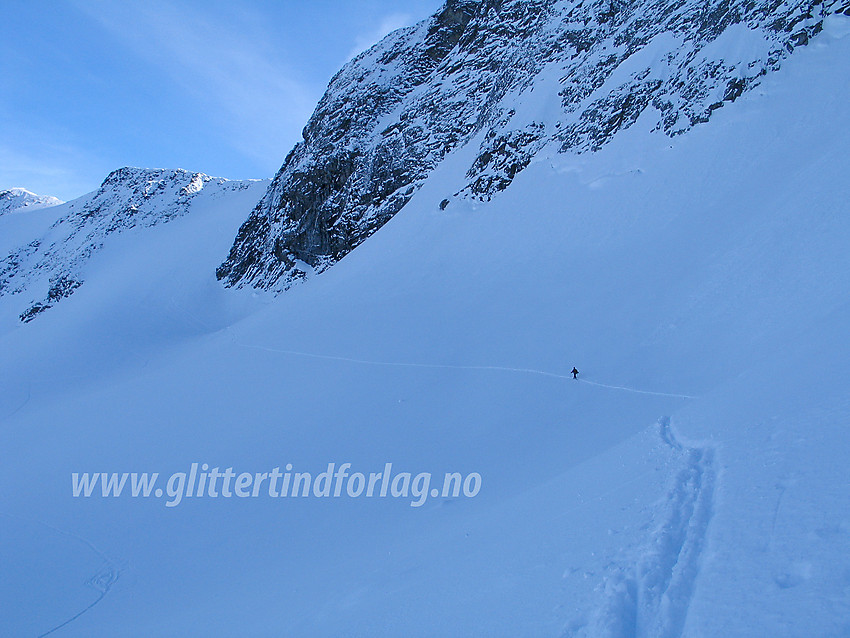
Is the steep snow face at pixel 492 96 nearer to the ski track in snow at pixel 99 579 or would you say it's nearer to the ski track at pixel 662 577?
the ski track at pixel 662 577

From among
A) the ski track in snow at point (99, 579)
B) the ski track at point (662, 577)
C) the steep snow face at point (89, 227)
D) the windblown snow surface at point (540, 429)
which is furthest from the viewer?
the steep snow face at point (89, 227)

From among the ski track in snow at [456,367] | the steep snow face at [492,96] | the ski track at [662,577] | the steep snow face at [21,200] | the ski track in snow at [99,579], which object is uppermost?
the steep snow face at [21,200]

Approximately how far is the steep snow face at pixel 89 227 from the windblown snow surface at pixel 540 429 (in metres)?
43.8

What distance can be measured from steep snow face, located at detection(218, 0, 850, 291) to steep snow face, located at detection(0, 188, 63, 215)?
93.9m

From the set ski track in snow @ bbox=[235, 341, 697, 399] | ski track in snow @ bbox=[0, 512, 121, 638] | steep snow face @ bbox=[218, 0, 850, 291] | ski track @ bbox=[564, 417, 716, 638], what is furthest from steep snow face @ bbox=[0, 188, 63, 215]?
ski track @ bbox=[564, 417, 716, 638]

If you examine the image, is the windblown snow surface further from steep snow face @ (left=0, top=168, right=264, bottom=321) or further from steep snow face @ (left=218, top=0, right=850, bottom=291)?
steep snow face @ (left=0, top=168, right=264, bottom=321)

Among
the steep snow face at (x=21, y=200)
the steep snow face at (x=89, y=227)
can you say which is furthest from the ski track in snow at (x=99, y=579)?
the steep snow face at (x=21, y=200)

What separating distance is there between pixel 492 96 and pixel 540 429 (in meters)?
28.3

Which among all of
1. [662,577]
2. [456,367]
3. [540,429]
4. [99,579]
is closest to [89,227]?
[456,367]

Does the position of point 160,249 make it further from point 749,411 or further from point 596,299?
point 749,411

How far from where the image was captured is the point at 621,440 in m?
7.76

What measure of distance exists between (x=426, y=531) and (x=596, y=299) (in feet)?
31.4

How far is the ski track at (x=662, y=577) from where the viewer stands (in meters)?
3.42

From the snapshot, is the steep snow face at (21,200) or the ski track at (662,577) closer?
the ski track at (662,577)
